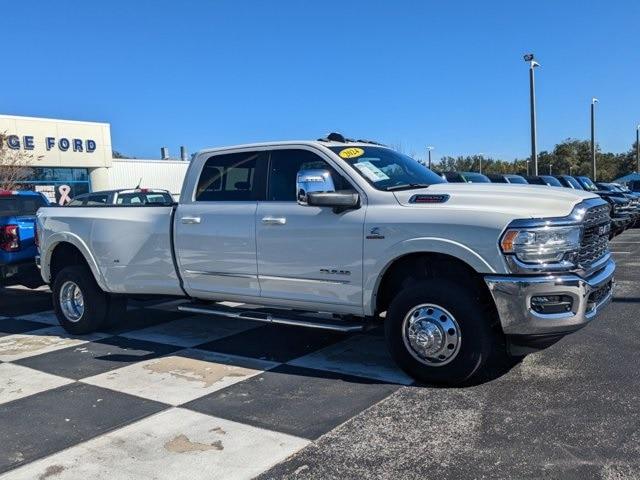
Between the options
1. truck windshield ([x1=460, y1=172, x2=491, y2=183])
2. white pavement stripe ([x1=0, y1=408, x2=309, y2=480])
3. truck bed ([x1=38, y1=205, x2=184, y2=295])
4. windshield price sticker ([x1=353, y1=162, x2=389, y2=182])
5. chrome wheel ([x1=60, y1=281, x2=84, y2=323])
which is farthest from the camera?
truck windshield ([x1=460, y1=172, x2=491, y2=183])

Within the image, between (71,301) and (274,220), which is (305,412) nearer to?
(274,220)

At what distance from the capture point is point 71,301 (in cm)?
716

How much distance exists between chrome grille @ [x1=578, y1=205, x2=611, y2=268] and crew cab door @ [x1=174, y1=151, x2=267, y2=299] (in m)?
2.76

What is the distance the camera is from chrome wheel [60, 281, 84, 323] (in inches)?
279

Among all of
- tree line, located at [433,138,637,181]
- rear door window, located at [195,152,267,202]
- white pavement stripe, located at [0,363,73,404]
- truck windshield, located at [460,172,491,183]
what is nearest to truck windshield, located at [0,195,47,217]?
white pavement stripe, located at [0,363,73,404]

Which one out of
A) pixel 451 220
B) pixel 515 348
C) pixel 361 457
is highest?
pixel 451 220

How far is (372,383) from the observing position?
4.90 metres

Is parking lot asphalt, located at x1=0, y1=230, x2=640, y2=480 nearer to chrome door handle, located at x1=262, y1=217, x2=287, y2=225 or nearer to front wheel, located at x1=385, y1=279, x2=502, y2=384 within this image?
front wheel, located at x1=385, y1=279, x2=502, y2=384

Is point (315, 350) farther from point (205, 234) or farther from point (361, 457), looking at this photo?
point (361, 457)

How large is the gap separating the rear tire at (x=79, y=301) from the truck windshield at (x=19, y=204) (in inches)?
118

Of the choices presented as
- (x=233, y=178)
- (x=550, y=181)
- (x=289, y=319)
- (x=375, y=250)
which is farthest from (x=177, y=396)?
(x=550, y=181)

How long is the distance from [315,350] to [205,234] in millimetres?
1543

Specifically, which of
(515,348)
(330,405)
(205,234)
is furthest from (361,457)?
(205,234)

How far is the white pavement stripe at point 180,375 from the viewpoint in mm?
4891
